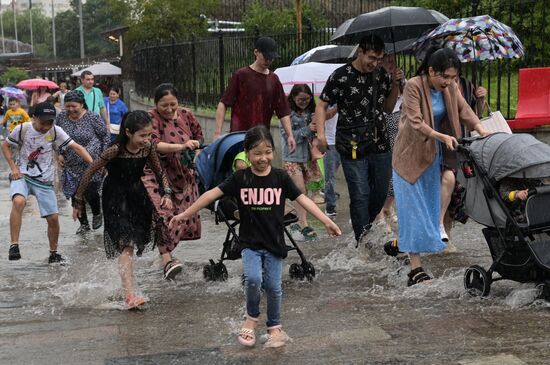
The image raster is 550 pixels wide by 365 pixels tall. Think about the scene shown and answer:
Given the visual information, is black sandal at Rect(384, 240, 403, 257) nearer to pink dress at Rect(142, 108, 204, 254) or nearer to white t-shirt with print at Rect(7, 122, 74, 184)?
pink dress at Rect(142, 108, 204, 254)

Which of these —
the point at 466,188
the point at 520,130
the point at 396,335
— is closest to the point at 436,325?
the point at 396,335

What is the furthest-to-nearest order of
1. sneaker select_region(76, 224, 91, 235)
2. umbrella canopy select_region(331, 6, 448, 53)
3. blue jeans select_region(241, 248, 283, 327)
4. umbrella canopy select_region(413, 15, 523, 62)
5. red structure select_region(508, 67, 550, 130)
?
red structure select_region(508, 67, 550, 130) < sneaker select_region(76, 224, 91, 235) < umbrella canopy select_region(331, 6, 448, 53) < umbrella canopy select_region(413, 15, 523, 62) < blue jeans select_region(241, 248, 283, 327)

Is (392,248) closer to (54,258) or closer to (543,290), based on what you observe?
(543,290)

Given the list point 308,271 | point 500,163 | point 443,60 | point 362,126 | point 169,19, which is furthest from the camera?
point 169,19

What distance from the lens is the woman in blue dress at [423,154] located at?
→ 277 inches

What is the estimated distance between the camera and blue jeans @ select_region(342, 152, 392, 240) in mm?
8016

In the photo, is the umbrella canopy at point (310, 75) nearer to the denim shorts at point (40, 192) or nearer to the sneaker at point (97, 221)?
the sneaker at point (97, 221)

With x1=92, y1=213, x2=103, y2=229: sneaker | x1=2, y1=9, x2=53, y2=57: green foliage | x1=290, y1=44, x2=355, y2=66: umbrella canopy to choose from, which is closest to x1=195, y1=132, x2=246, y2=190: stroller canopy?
x1=92, y1=213, x2=103, y2=229: sneaker

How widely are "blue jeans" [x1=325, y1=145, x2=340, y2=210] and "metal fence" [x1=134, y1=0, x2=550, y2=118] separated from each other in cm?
181

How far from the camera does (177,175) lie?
817cm

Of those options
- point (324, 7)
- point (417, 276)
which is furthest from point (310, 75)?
point (324, 7)

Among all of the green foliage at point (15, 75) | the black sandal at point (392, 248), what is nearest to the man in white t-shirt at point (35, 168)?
the black sandal at point (392, 248)

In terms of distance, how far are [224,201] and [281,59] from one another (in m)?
9.22

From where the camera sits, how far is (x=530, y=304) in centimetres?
627
